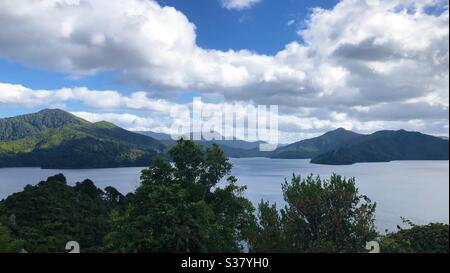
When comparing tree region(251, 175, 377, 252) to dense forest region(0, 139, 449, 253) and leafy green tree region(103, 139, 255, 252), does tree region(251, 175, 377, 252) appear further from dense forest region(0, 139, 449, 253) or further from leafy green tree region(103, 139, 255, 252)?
leafy green tree region(103, 139, 255, 252)

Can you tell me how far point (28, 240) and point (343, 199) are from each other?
2952cm

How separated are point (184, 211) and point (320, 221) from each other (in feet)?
30.1

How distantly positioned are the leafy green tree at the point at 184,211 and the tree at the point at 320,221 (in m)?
2.56

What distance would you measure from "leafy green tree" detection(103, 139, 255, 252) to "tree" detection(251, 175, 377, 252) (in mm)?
2561

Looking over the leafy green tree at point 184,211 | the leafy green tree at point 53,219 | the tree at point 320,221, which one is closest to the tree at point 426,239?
the tree at point 320,221

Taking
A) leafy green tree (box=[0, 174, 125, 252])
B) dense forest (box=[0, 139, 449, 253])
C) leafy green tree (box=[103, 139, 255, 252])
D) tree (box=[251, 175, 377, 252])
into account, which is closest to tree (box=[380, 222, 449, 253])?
dense forest (box=[0, 139, 449, 253])

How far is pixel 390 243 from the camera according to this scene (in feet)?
104

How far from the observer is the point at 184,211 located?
22500 millimetres

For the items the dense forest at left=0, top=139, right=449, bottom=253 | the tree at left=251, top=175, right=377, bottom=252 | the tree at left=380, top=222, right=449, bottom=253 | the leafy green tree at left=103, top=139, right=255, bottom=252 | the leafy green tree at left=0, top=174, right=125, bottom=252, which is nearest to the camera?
the leafy green tree at left=103, top=139, right=255, bottom=252

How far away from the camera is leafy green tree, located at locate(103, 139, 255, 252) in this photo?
21.1 m

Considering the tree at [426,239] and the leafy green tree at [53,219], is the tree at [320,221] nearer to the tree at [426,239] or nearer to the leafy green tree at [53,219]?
the tree at [426,239]
